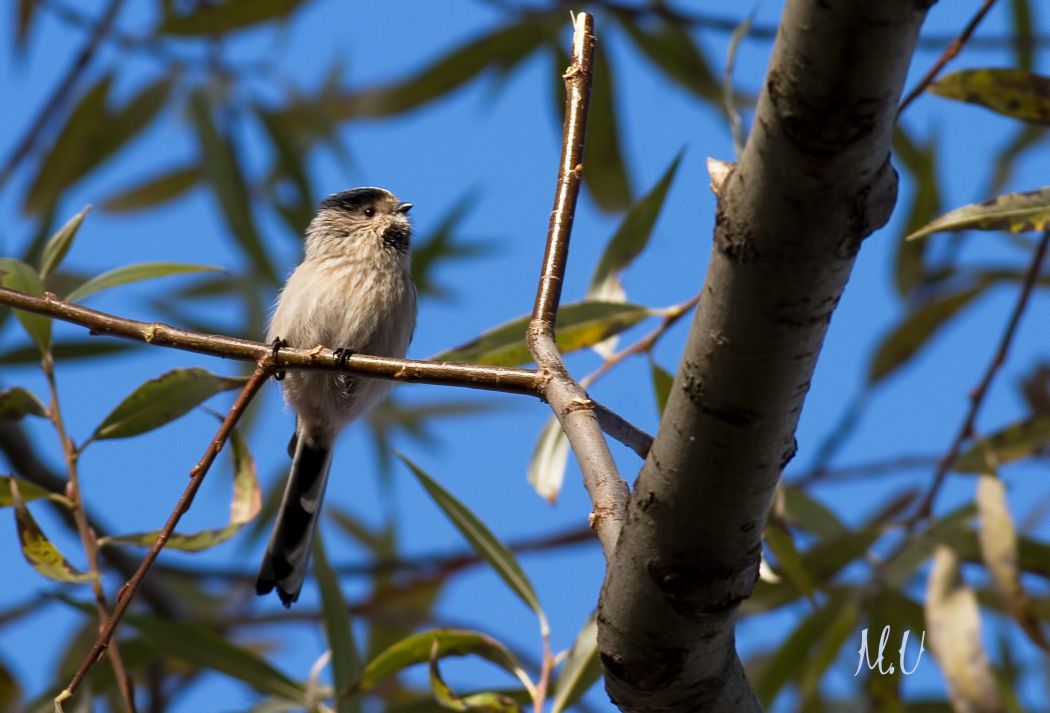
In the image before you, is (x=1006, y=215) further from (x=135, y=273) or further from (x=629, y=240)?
(x=135, y=273)

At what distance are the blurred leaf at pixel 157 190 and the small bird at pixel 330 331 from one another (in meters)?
1.33

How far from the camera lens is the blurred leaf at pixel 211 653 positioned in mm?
2330

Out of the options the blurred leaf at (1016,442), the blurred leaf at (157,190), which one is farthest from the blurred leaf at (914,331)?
the blurred leaf at (157,190)

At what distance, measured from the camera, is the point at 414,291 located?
3340 millimetres

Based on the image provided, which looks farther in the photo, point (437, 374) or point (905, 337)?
point (905, 337)

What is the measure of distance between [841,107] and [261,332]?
3.03 m

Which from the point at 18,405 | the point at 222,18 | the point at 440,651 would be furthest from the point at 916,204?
the point at 18,405

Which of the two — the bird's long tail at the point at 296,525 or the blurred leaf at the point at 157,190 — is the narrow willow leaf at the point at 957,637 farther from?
the blurred leaf at the point at 157,190

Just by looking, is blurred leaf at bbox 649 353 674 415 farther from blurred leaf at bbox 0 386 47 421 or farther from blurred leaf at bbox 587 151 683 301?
blurred leaf at bbox 0 386 47 421

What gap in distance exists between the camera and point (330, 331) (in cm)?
301

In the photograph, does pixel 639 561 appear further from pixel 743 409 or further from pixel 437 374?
pixel 437 374

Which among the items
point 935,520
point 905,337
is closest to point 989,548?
point 935,520

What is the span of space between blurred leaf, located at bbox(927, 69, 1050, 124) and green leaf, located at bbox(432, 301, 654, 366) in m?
0.74

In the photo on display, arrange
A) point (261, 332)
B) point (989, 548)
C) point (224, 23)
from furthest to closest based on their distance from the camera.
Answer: point (261, 332)
point (224, 23)
point (989, 548)
